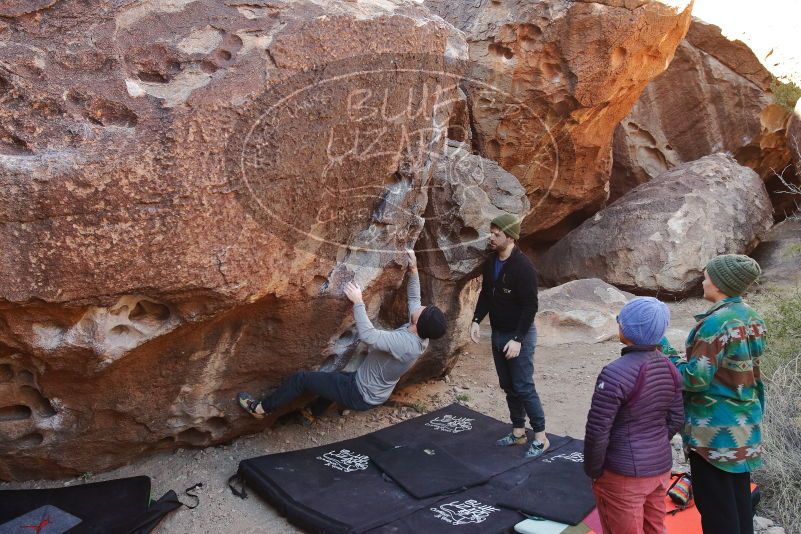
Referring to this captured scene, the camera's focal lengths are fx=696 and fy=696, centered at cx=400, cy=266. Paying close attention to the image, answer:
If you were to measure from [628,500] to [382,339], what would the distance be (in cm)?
156

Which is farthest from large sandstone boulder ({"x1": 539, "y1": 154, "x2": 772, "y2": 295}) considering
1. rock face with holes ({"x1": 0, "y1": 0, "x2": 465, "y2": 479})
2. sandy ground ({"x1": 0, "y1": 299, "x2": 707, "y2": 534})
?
rock face with holes ({"x1": 0, "y1": 0, "x2": 465, "y2": 479})

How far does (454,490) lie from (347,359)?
3.44 ft

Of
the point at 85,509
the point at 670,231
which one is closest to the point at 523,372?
the point at 85,509

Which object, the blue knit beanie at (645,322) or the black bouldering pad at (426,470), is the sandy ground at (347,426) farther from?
the blue knit beanie at (645,322)

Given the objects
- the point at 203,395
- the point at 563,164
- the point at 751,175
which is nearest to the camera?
the point at 203,395

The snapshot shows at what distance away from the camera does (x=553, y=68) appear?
6113 millimetres

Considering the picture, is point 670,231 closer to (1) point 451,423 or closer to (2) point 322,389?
(1) point 451,423

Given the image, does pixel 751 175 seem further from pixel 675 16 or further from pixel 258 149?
pixel 258 149

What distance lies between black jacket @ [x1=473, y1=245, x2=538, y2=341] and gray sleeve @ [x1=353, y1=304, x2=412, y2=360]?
566mm

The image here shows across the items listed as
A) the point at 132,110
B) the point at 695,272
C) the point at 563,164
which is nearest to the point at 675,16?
the point at 563,164

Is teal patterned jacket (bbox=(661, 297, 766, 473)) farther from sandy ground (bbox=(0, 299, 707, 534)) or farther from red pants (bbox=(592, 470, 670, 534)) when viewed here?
sandy ground (bbox=(0, 299, 707, 534))

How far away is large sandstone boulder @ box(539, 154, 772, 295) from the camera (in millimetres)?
7203

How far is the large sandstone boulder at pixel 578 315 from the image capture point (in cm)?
609

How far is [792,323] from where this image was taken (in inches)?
188
